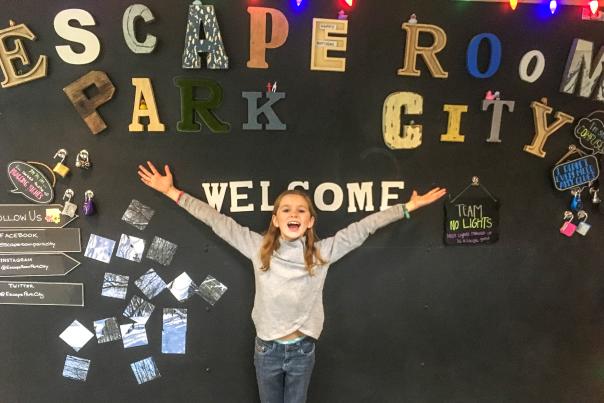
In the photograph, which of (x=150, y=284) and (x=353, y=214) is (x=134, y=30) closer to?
(x=150, y=284)

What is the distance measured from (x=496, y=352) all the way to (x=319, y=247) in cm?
104

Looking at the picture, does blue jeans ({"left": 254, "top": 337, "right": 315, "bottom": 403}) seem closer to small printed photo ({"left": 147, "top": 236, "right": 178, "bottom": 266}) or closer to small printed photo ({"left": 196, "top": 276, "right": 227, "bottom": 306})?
small printed photo ({"left": 196, "top": 276, "right": 227, "bottom": 306})

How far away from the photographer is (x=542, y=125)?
1878mm

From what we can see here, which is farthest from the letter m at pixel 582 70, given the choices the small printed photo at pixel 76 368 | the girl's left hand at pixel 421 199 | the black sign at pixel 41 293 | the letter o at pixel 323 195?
the small printed photo at pixel 76 368

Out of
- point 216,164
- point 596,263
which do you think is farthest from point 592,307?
point 216,164

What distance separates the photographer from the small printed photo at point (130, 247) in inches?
72.8

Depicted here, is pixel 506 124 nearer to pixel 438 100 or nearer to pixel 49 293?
pixel 438 100

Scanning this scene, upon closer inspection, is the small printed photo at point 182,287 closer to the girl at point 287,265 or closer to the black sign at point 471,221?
the girl at point 287,265

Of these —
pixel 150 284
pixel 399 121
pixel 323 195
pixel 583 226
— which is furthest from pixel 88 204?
pixel 583 226

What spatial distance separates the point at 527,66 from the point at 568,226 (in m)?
0.74

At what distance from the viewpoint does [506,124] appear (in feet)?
6.17

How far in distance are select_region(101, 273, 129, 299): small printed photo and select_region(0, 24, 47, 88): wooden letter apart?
2.76 ft

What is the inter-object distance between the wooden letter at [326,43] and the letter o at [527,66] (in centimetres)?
75

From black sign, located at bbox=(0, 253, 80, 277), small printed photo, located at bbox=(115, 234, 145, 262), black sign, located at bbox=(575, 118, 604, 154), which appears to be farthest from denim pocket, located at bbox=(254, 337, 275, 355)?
black sign, located at bbox=(575, 118, 604, 154)
